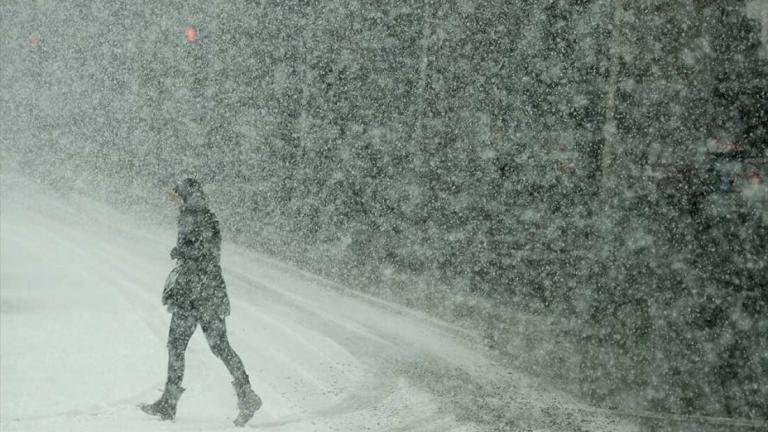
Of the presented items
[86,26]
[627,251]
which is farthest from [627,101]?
[86,26]

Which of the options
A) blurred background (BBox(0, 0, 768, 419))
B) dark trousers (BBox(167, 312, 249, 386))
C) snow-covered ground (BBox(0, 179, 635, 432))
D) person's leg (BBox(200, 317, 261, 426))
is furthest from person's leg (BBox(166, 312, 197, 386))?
blurred background (BBox(0, 0, 768, 419))

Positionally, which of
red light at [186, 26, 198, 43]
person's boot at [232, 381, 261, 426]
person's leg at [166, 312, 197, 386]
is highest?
red light at [186, 26, 198, 43]

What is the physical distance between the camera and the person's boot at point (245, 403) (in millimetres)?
5367

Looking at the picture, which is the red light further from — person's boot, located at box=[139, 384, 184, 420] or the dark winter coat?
person's boot, located at box=[139, 384, 184, 420]

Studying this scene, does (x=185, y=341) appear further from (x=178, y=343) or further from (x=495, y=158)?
(x=495, y=158)

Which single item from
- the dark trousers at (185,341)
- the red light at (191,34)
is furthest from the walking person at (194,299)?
the red light at (191,34)

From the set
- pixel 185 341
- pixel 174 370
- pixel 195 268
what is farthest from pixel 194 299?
pixel 174 370

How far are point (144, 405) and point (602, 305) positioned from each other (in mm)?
5297

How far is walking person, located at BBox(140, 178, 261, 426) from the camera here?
545cm

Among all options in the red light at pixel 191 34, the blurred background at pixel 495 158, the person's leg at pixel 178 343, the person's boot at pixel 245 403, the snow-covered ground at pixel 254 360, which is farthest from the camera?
the red light at pixel 191 34

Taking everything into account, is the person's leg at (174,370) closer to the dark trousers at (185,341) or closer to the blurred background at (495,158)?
the dark trousers at (185,341)

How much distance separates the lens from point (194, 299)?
5.46 metres

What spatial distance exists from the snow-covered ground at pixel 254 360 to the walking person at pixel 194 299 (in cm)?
23

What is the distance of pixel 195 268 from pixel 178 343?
555 mm
